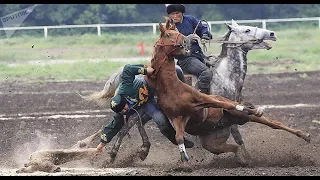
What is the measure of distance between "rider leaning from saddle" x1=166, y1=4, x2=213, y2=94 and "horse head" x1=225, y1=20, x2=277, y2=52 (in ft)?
1.64

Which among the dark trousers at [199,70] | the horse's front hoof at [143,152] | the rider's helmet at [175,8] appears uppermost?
the rider's helmet at [175,8]

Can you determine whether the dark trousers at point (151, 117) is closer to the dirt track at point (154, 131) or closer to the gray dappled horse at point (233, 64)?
the dirt track at point (154, 131)

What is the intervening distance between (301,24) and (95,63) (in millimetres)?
11336

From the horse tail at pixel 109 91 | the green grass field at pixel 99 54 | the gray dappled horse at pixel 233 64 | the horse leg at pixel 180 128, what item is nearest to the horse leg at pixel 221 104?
the horse leg at pixel 180 128

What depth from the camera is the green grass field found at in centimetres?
2312

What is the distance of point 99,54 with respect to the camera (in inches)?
1073

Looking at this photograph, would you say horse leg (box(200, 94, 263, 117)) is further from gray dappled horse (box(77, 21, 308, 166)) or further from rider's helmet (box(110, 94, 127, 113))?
rider's helmet (box(110, 94, 127, 113))

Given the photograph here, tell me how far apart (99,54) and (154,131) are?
46.1ft

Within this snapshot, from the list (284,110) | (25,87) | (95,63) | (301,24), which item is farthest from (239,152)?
(301,24)

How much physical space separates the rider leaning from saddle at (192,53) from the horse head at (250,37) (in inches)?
19.7

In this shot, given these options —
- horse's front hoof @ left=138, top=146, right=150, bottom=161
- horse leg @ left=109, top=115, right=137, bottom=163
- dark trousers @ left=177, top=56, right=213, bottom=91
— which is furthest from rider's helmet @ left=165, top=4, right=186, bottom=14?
horse's front hoof @ left=138, top=146, right=150, bottom=161

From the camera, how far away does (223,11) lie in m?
33.8

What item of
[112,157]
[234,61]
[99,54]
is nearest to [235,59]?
[234,61]

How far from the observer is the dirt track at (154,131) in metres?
10.2
